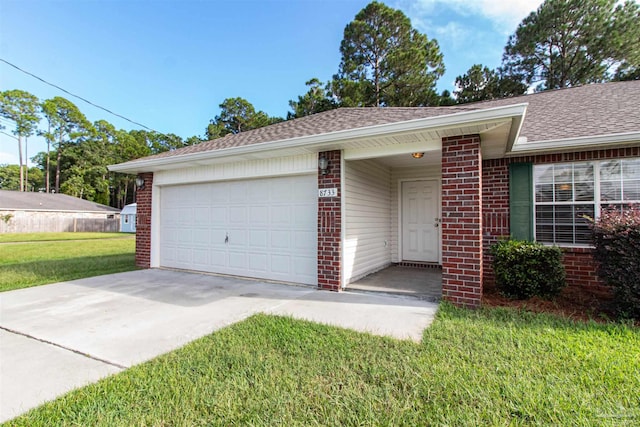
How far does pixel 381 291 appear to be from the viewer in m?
5.00

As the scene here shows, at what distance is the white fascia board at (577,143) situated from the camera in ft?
14.4

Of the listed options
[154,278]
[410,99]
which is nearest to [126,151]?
[410,99]

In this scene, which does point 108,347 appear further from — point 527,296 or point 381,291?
point 527,296

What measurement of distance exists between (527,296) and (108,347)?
5321mm

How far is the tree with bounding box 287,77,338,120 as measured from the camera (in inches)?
709

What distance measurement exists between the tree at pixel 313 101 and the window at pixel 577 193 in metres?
14.2

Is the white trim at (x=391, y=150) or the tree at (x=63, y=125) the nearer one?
the white trim at (x=391, y=150)

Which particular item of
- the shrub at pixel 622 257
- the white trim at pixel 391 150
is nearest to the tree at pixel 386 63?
the white trim at pixel 391 150

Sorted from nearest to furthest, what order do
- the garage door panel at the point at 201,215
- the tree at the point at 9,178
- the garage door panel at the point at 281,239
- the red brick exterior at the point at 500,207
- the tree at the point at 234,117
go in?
the red brick exterior at the point at 500,207, the garage door panel at the point at 281,239, the garage door panel at the point at 201,215, the tree at the point at 234,117, the tree at the point at 9,178

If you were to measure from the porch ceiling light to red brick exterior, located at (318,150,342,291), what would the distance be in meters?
0.05

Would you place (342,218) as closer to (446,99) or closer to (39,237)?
(446,99)

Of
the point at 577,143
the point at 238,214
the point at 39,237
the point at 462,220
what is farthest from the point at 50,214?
the point at 577,143

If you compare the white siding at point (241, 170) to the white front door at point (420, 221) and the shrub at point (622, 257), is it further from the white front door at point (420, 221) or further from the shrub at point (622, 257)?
the shrub at point (622, 257)

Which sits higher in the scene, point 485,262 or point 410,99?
point 410,99
